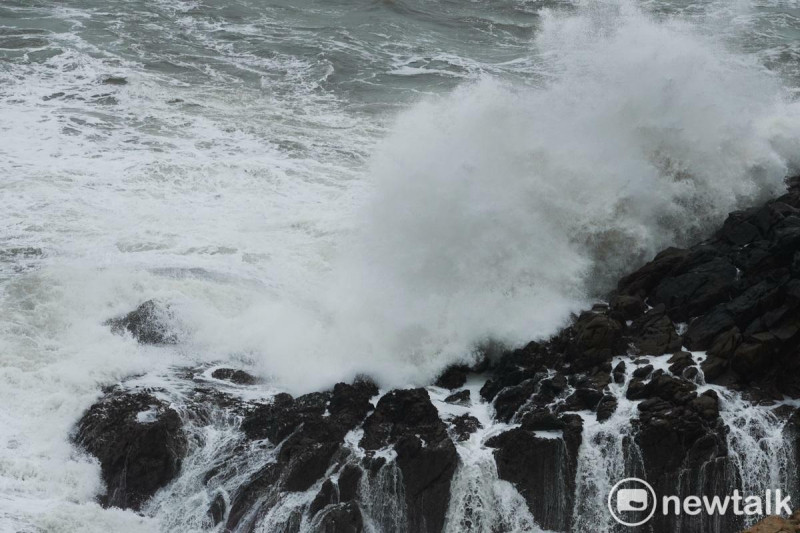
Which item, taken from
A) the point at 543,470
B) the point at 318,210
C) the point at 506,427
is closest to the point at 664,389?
the point at 543,470

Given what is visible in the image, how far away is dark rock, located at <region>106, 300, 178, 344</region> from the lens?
13852mm

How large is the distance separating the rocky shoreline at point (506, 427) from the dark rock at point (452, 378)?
20 mm

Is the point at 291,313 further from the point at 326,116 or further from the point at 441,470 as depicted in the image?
the point at 326,116

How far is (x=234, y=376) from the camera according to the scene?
43.3ft

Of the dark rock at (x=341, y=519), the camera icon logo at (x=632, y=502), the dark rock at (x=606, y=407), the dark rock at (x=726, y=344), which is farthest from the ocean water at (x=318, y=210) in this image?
the camera icon logo at (x=632, y=502)

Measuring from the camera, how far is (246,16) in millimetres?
32594

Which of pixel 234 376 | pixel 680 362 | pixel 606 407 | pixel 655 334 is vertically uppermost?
pixel 680 362

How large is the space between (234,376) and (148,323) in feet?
6.50

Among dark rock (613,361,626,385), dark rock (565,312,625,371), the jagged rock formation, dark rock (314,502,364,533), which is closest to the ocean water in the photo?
dark rock (565,312,625,371)

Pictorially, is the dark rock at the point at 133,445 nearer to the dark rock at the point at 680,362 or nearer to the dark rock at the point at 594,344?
the dark rock at the point at 594,344

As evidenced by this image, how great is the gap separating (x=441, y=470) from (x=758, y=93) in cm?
1355

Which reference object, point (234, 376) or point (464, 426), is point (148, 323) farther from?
point (464, 426)

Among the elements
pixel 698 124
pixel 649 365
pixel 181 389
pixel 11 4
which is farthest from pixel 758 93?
pixel 11 4

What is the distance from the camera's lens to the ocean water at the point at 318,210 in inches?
527
